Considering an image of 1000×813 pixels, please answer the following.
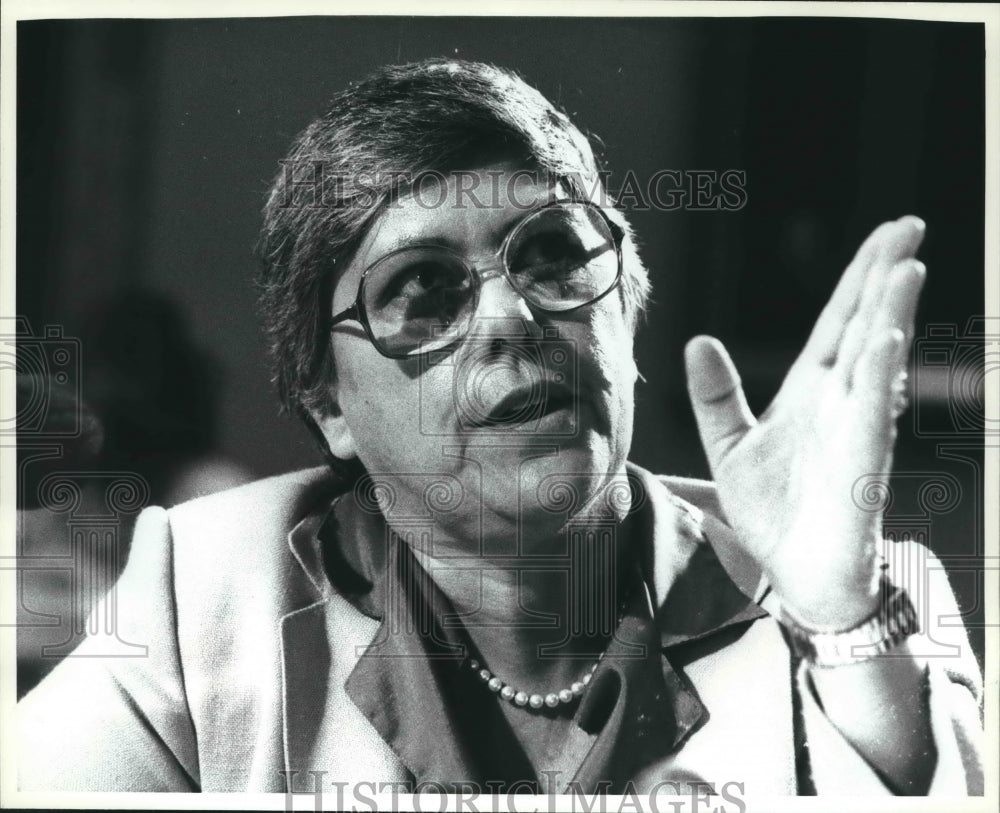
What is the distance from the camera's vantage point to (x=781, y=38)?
1.80 meters

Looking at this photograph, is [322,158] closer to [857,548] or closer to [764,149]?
[764,149]

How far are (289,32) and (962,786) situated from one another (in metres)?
1.91

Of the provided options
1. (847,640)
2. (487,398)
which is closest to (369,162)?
(487,398)

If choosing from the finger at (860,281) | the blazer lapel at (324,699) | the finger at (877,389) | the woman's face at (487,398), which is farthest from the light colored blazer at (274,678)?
the finger at (860,281)

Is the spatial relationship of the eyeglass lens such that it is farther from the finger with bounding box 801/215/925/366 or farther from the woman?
the finger with bounding box 801/215/925/366

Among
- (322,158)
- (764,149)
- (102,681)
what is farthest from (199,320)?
(764,149)

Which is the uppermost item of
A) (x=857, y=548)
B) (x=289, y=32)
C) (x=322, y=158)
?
(x=289, y=32)

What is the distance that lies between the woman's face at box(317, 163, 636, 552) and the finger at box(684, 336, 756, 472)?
5.3 inches

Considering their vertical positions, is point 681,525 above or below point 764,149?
below

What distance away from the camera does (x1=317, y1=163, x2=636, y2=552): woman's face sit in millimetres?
1667

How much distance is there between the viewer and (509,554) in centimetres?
171

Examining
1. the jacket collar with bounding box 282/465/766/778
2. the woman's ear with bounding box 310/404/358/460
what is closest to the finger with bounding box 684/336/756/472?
the jacket collar with bounding box 282/465/766/778

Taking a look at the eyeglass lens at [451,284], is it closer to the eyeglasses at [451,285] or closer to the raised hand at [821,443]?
the eyeglasses at [451,285]

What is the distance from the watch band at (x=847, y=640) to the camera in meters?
1.71
